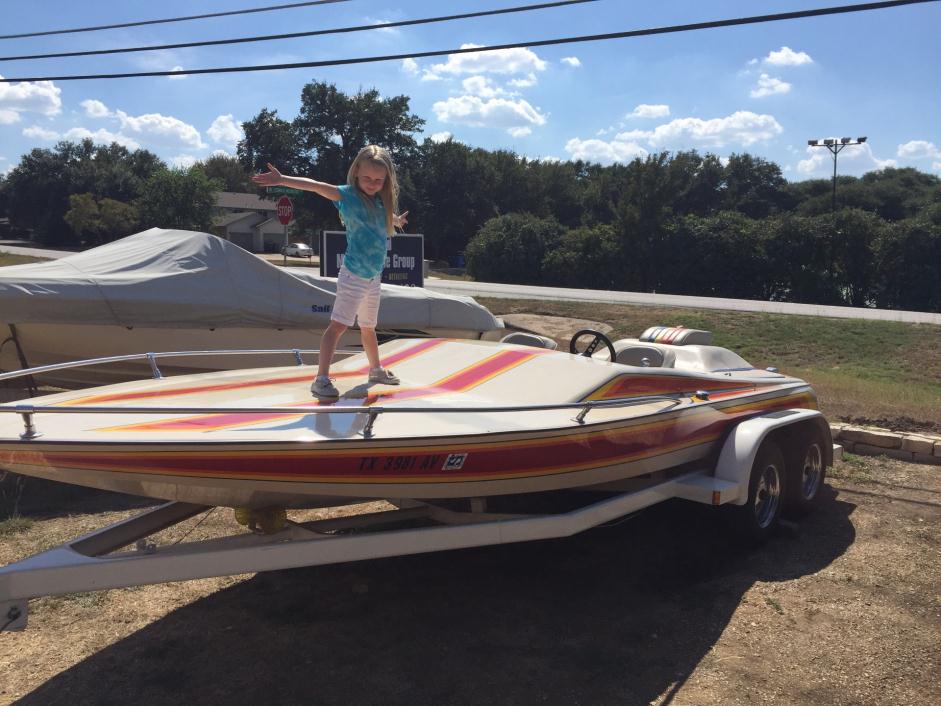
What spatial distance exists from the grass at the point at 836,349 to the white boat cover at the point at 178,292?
4.49m

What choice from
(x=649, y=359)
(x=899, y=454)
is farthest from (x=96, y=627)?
(x=899, y=454)

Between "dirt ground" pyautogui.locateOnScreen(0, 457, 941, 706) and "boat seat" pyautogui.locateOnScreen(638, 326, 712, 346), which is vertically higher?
"boat seat" pyautogui.locateOnScreen(638, 326, 712, 346)

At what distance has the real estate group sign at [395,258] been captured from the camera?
11.9 meters

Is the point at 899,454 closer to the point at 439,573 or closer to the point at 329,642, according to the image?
the point at 439,573

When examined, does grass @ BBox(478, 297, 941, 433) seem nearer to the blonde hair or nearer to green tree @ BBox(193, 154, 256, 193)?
the blonde hair

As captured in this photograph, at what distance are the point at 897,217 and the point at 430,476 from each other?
62319mm

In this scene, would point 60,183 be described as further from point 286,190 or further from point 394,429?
point 394,429

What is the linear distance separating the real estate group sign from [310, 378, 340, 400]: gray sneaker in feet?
25.6

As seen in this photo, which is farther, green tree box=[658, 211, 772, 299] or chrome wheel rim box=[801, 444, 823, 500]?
green tree box=[658, 211, 772, 299]

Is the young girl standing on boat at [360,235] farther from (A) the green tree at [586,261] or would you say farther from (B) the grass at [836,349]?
(A) the green tree at [586,261]

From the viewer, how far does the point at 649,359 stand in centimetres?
531

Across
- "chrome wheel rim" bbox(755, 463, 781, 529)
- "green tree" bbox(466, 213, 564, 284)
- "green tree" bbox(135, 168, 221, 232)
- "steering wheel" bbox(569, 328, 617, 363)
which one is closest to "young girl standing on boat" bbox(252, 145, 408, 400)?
"steering wheel" bbox(569, 328, 617, 363)

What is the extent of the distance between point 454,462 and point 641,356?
227cm

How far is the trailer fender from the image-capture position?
4.51 metres
